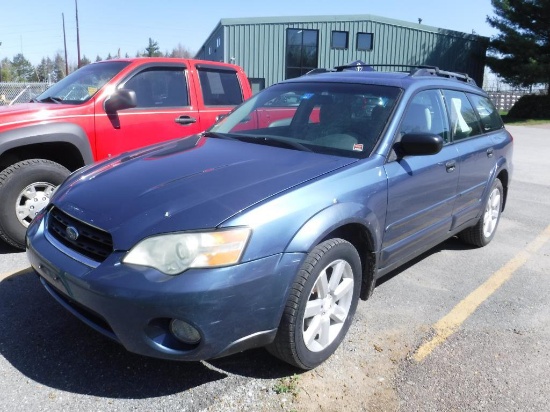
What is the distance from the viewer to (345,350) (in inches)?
120

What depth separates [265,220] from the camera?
241 cm

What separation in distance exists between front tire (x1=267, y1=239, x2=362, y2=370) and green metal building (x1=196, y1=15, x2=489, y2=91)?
2667 cm

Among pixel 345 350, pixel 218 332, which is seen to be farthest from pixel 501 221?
pixel 218 332

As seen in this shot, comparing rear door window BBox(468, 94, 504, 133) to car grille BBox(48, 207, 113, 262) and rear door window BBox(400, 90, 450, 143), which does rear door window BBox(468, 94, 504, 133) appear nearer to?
rear door window BBox(400, 90, 450, 143)

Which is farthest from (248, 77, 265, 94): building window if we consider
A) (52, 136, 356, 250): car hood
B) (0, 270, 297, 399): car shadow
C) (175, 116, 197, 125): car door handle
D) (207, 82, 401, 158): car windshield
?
(0, 270, 297, 399): car shadow

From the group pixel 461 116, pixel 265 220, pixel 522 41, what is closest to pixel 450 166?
pixel 461 116

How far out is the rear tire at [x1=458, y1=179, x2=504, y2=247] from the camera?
16.2 feet

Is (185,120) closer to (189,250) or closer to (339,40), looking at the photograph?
(189,250)

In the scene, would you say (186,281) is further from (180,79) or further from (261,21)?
(261,21)

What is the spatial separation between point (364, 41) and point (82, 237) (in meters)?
30.4

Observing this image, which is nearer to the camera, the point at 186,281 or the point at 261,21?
the point at 186,281

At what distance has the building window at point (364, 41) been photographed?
30.3m

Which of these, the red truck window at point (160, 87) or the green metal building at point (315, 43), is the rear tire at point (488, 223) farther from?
the green metal building at point (315, 43)

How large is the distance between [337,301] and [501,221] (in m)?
4.28
